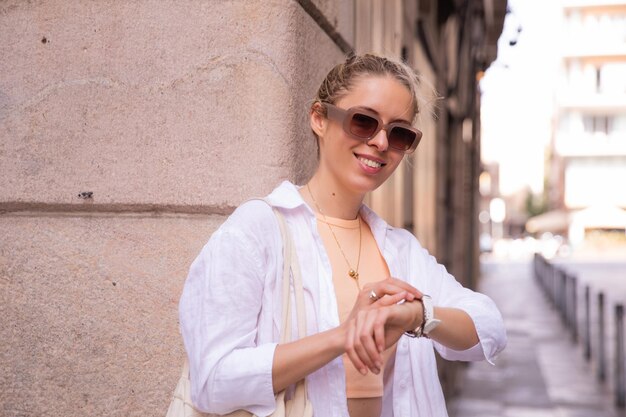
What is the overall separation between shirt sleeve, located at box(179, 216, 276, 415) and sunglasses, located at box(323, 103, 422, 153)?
391mm

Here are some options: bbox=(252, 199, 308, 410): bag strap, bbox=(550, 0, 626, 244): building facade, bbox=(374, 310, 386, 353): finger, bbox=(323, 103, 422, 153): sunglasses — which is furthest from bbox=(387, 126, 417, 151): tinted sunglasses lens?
bbox=(550, 0, 626, 244): building facade

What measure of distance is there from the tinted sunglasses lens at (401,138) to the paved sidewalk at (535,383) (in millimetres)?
6014

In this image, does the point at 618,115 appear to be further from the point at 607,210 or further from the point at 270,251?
the point at 270,251

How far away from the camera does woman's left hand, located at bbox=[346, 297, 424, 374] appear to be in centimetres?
152

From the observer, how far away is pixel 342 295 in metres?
1.90

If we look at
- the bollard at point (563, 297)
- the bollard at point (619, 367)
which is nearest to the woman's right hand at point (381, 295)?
the bollard at point (619, 367)

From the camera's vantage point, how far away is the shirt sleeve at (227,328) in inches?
63.7

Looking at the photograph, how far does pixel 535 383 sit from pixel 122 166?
24.1ft

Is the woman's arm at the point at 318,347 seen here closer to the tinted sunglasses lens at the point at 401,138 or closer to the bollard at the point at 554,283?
the tinted sunglasses lens at the point at 401,138

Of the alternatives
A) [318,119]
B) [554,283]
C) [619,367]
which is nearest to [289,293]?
[318,119]

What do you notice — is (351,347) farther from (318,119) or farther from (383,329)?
(318,119)

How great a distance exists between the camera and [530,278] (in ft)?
94.1

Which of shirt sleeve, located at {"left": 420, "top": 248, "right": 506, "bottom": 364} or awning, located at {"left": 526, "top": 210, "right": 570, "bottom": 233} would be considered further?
awning, located at {"left": 526, "top": 210, "right": 570, "bottom": 233}

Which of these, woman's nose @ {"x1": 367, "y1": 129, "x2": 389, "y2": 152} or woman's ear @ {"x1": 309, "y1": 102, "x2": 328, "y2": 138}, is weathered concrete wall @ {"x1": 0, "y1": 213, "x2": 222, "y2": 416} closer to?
woman's ear @ {"x1": 309, "y1": 102, "x2": 328, "y2": 138}
